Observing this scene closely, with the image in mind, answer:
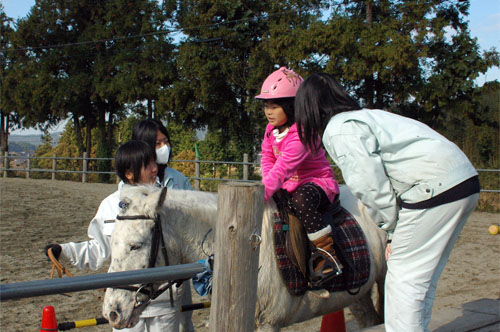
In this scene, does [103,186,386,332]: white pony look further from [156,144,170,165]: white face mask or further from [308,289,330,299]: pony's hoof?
[156,144,170,165]: white face mask

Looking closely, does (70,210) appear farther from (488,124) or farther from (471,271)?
(488,124)

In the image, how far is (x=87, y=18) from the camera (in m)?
26.2

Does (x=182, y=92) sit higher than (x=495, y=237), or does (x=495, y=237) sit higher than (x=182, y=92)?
(x=182, y=92)

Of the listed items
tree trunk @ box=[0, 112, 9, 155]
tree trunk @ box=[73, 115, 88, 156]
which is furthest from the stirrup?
tree trunk @ box=[0, 112, 9, 155]

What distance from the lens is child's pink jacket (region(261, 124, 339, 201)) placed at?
255 cm

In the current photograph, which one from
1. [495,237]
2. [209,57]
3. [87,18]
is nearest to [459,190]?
[495,237]

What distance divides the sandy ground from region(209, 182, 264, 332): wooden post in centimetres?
224

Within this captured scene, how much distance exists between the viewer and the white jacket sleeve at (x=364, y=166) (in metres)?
1.90

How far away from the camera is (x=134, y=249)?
220 centimetres

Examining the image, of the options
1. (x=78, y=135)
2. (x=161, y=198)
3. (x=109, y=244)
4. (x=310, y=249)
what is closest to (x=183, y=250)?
(x=161, y=198)

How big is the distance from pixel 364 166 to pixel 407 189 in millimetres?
248

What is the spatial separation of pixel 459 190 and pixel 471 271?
16.5 feet

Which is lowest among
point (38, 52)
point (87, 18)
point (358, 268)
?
point (358, 268)

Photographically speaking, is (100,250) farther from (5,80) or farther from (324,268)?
(5,80)
